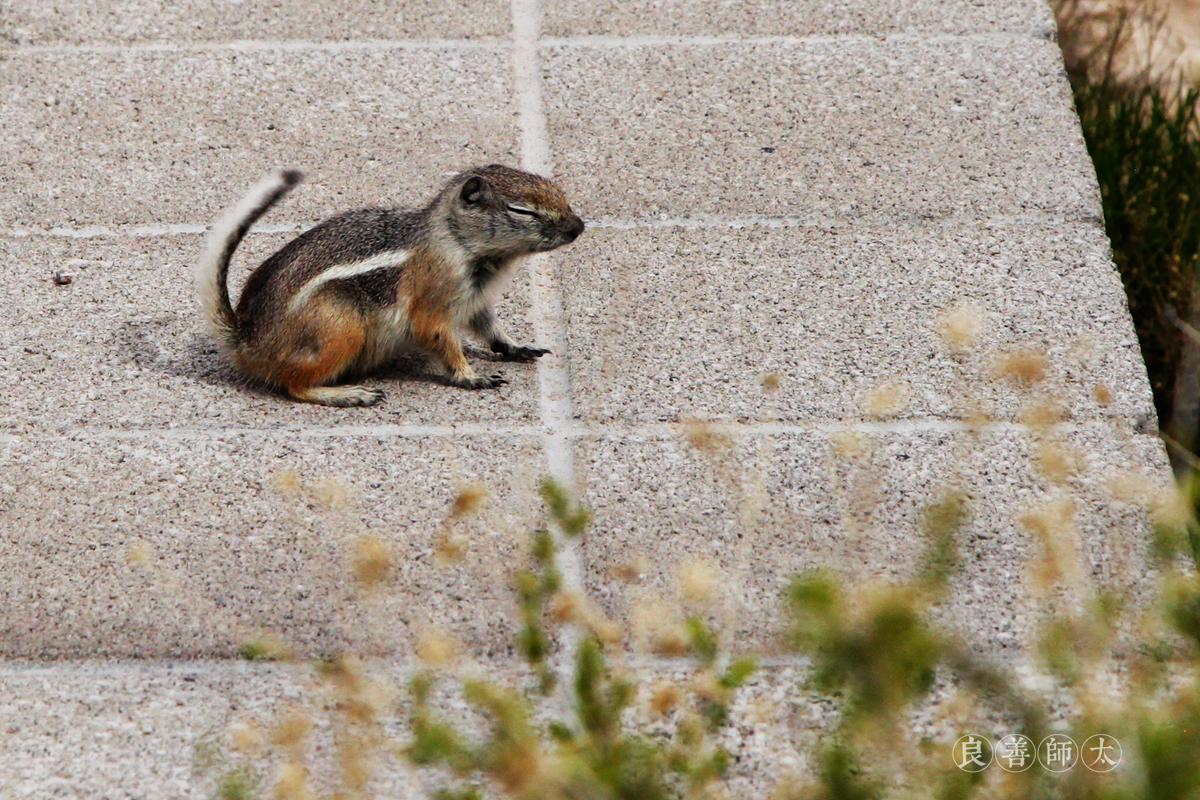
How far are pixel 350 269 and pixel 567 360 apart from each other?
2.03 feet

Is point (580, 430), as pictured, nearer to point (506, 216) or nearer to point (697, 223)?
point (506, 216)

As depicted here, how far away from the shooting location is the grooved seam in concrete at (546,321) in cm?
320

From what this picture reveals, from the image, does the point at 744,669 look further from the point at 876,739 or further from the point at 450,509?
the point at 450,509

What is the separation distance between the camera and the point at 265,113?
16.0ft

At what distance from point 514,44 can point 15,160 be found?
1714 mm

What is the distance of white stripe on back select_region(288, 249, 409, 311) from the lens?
3.81m

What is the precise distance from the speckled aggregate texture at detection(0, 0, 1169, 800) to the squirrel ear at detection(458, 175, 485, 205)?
388mm

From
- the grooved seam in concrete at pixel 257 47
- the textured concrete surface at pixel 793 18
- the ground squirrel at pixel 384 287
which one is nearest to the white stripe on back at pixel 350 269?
the ground squirrel at pixel 384 287

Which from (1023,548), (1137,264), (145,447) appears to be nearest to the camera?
(1023,548)

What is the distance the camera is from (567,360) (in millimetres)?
3934

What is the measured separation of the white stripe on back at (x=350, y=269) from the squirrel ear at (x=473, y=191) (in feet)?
0.71

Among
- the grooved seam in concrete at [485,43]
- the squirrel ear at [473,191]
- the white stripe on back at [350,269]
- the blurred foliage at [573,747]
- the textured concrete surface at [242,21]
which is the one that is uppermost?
the textured concrete surface at [242,21]

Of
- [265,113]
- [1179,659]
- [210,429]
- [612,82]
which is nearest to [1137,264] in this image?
[612,82]

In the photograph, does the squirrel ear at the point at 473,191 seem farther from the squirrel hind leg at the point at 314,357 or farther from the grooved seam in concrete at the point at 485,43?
the grooved seam in concrete at the point at 485,43
